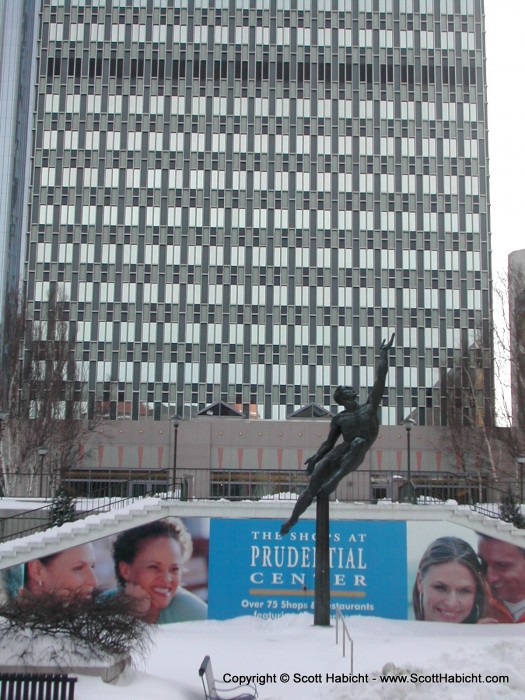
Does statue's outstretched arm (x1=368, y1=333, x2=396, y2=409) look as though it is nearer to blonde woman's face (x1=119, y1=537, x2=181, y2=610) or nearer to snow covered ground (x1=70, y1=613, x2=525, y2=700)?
snow covered ground (x1=70, y1=613, x2=525, y2=700)

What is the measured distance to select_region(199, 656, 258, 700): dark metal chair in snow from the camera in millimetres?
13641

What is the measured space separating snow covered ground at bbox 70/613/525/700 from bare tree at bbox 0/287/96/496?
23.3m

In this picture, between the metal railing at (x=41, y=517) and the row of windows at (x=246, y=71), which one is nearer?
the metal railing at (x=41, y=517)

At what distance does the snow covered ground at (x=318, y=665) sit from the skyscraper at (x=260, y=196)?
52.1m

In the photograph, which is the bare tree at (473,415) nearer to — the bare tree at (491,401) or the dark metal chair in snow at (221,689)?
the bare tree at (491,401)

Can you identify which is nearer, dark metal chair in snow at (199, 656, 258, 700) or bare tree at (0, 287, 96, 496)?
dark metal chair in snow at (199, 656, 258, 700)

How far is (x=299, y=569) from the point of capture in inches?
1142

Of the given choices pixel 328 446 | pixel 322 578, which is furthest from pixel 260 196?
pixel 322 578

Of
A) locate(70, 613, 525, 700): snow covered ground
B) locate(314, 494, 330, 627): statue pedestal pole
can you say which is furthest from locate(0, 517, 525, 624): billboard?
locate(314, 494, 330, 627): statue pedestal pole

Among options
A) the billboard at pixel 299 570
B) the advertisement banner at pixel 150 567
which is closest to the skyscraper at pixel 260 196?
the billboard at pixel 299 570

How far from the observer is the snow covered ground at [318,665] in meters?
13.7

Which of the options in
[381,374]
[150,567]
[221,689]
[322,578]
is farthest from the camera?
[150,567]

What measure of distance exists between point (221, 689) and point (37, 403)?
116 ft

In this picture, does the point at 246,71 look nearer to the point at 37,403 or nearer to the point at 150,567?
the point at 37,403
